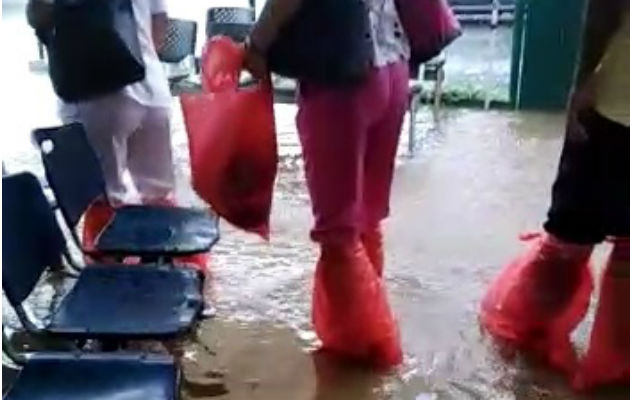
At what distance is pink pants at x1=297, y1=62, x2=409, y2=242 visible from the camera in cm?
227

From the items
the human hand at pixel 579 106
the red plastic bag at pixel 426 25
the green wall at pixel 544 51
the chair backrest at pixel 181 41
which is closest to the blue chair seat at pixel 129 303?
the red plastic bag at pixel 426 25

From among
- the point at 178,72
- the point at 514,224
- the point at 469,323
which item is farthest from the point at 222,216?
the point at 178,72

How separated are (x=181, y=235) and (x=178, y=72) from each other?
7.77 feet

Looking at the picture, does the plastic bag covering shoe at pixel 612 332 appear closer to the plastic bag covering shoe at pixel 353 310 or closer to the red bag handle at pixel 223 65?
the plastic bag covering shoe at pixel 353 310

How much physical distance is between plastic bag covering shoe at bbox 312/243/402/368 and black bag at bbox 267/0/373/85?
1.48 feet

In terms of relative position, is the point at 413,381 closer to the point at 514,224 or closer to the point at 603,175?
the point at 603,175

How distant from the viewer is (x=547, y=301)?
2531 millimetres

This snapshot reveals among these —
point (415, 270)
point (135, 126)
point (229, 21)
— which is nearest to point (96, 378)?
point (135, 126)

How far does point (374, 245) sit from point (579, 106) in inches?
28.1

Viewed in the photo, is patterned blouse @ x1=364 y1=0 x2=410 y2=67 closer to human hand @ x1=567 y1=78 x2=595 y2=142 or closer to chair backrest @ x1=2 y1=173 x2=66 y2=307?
human hand @ x1=567 y1=78 x2=595 y2=142

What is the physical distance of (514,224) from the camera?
351 cm

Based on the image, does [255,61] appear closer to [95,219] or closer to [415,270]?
[95,219]

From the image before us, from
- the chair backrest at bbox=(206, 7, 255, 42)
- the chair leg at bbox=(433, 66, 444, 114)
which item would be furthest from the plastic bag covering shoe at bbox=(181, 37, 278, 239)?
the chair leg at bbox=(433, 66, 444, 114)

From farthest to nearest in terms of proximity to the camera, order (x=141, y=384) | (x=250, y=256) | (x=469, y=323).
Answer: (x=250, y=256) → (x=469, y=323) → (x=141, y=384)
